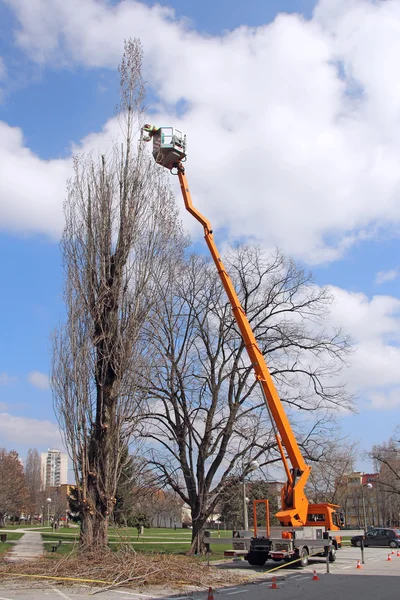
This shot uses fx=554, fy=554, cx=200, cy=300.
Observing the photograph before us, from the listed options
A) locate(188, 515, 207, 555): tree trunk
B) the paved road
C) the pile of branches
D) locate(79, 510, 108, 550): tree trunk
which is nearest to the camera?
the paved road

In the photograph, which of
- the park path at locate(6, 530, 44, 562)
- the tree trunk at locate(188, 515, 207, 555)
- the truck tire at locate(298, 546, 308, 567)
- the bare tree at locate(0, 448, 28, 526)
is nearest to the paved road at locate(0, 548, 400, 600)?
the truck tire at locate(298, 546, 308, 567)

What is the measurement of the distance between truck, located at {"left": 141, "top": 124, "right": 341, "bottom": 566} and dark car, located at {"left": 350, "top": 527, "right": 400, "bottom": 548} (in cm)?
1811

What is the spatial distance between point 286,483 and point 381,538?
20918 mm

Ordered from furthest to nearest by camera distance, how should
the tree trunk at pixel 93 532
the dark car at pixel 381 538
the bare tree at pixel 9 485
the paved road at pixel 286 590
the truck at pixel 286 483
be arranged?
the bare tree at pixel 9 485 → the dark car at pixel 381 538 → the truck at pixel 286 483 → the tree trunk at pixel 93 532 → the paved road at pixel 286 590

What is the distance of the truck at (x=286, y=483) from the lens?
16.9 m

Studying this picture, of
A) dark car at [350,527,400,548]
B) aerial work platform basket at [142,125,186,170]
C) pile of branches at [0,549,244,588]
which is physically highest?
aerial work platform basket at [142,125,186,170]

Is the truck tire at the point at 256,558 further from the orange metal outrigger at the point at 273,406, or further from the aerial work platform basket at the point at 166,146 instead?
the aerial work platform basket at the point at 166,146

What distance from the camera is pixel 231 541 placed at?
18.1m

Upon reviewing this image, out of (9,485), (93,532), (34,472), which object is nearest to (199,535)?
(93,532)

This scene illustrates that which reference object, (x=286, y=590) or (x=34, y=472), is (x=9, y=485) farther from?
(x=286, y=590)

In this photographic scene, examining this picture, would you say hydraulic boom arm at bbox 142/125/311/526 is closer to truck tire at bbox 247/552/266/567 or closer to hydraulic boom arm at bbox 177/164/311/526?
hydraulic boom arm at bbox 177/164/311/526

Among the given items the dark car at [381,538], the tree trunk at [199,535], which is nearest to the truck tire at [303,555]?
the tree trunk at [199,535]

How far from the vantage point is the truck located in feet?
55.5

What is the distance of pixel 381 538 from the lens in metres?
34.4
